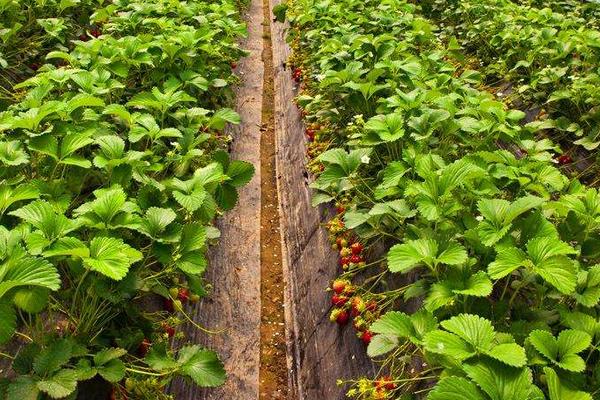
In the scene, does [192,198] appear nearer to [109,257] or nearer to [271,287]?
[109,257]

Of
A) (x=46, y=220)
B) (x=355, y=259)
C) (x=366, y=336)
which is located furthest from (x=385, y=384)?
(x=46, y=220)

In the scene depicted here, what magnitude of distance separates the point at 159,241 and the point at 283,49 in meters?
4.95

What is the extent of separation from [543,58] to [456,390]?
3.74m

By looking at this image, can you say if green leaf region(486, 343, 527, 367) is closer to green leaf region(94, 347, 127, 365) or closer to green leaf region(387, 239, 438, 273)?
green leaf region(387, 239, 438, 273)

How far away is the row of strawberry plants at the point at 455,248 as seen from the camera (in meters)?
1.54

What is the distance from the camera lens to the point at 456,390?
140 centimetres

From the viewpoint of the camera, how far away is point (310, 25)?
18.0ft

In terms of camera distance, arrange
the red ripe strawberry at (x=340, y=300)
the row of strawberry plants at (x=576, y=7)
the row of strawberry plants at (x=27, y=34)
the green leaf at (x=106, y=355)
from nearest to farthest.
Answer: the green leaf at (x=106, y=355) → the red ripe strawberry at (x=340, y=300) → the row of strawberry plants at (x=27, y=34) → the row of strawberry plants at (x=576, y=7)

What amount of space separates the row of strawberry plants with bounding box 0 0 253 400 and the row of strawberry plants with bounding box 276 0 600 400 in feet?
2.20

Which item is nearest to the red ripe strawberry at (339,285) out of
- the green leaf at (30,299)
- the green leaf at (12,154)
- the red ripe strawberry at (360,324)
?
the red ripe strawberry at (360,324)

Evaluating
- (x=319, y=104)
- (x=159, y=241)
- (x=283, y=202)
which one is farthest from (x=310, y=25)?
(x=159, y=241)

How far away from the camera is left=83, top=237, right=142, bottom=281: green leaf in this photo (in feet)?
5.39

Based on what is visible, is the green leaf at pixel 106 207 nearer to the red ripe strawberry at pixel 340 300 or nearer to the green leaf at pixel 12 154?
the green leaf at pixel 12 154

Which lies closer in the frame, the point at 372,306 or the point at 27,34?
the point at 372,306
